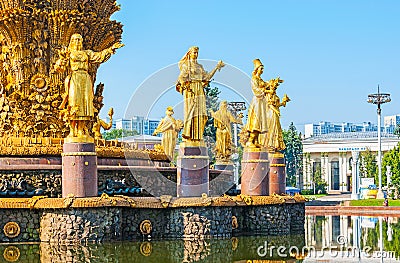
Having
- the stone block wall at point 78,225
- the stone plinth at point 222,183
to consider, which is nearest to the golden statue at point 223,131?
the stone plinth at point 222,183

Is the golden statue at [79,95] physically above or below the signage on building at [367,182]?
above

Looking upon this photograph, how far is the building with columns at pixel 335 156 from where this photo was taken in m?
71.5

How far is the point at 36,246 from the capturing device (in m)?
13.8

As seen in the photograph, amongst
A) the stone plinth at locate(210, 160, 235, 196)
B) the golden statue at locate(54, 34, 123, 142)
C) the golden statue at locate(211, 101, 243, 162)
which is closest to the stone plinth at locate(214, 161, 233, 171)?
the golden statue at locate(211, 101, 243, 162)

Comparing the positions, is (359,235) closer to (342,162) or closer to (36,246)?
(36,246)

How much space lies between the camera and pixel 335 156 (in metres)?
74.7

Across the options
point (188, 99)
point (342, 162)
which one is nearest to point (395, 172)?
point (342, 162)

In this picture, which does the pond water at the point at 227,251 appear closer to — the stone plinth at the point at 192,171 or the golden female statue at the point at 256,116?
the stone plinth at the point at 192,171

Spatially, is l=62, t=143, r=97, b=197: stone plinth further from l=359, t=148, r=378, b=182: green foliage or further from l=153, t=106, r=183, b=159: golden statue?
l=359, t=148, r=378, b=182: green foliage

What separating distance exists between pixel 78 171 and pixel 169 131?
6856 mm

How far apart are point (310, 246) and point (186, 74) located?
4324mm

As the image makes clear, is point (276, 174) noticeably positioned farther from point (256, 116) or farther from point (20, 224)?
point (20, 224)

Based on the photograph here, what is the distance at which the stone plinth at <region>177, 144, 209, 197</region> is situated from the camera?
1539 cm

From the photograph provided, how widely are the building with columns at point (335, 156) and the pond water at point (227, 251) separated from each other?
55460 mm
